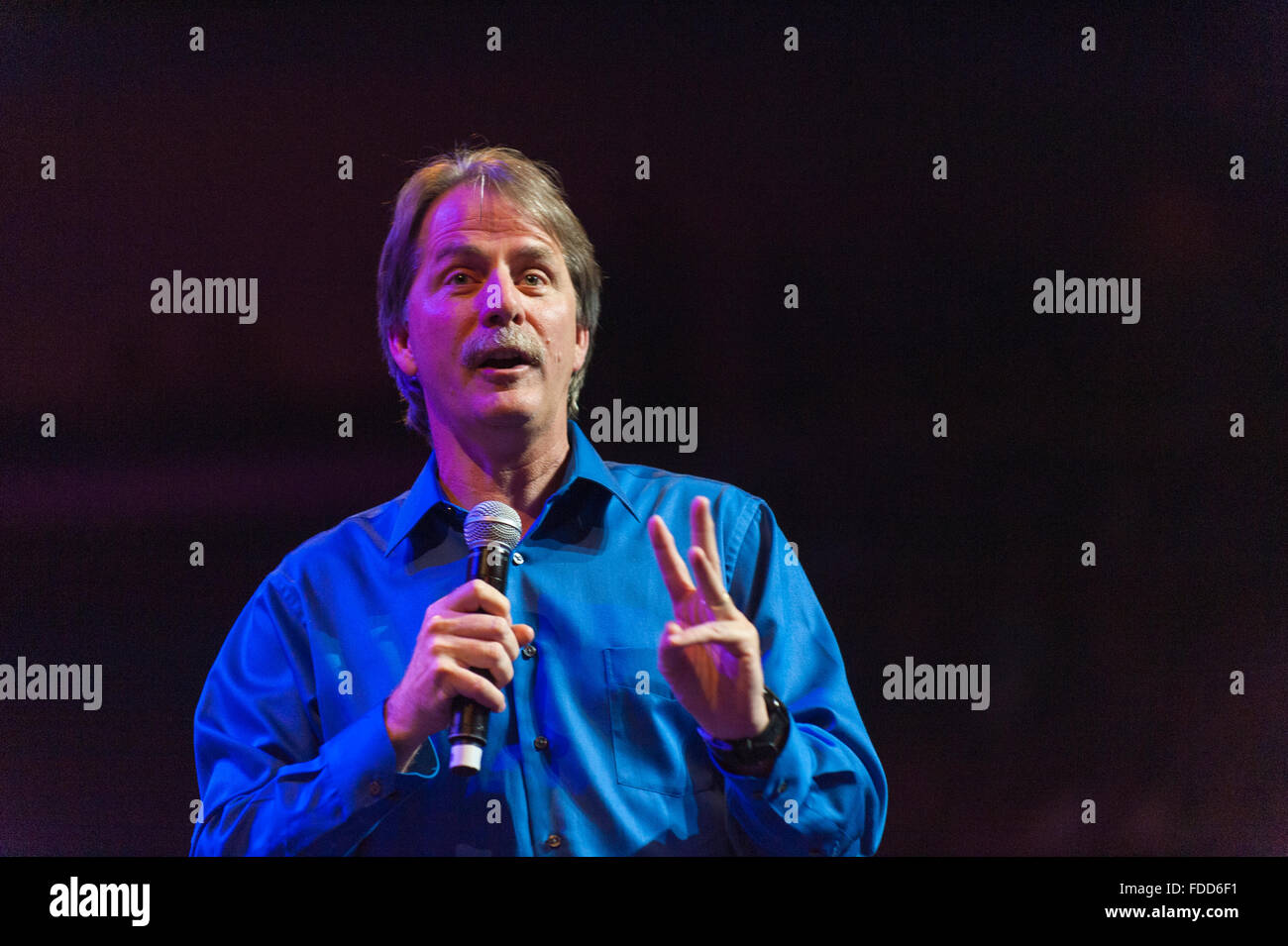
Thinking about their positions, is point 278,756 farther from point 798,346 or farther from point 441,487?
point 798,346

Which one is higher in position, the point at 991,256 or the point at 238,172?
the point at 238,172

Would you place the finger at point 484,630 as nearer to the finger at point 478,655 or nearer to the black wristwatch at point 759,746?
the finger at point 478,655

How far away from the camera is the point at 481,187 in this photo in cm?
243

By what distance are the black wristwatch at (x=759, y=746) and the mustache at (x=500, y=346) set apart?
819 millimetres

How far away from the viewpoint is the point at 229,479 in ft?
8.49

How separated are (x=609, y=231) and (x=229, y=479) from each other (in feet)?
3.33

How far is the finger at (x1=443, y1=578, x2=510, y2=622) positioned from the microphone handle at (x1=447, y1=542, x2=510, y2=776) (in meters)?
0.03

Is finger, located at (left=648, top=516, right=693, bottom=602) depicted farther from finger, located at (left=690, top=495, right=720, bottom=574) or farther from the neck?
the neck

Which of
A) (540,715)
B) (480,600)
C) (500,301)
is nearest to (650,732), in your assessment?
(540,715)

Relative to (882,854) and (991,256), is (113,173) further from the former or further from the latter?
(882,854)

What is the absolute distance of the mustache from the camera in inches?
91.5

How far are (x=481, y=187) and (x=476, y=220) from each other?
0.09 metres

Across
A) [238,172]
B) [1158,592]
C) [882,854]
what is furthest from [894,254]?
[238,172]

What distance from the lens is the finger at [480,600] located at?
196cm
